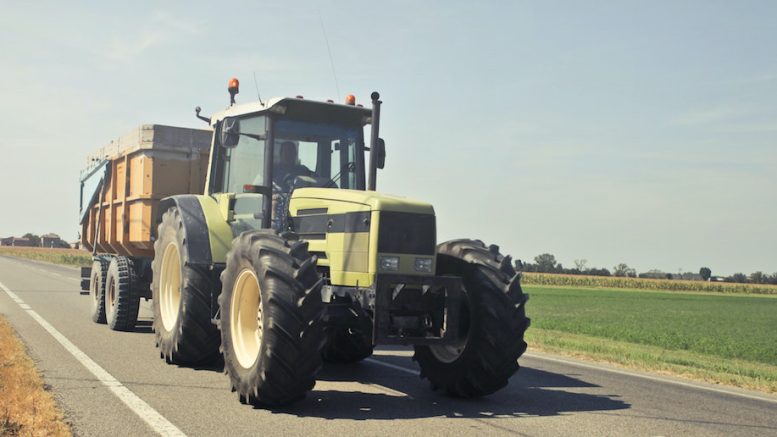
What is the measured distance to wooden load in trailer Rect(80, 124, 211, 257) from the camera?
1337 cm

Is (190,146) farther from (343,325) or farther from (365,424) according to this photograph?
(365,424)

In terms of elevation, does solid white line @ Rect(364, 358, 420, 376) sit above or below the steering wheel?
below

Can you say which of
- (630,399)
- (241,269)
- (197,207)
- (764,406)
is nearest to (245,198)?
(197,207)

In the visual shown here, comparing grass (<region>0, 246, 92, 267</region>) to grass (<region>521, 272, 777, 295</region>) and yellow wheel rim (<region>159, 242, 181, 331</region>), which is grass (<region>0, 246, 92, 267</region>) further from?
grass (<region>521, 272, 777, 295</region>)

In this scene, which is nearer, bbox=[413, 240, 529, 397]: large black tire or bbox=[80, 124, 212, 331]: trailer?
bbox=[413, 240, 529, 397]: large black tire

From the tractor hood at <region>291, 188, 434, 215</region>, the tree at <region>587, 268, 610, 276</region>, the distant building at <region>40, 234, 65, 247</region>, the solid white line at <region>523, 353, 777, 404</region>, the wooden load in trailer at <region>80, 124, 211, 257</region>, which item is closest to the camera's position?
the tractor hood at <region>291, 188, 434, 215</region>

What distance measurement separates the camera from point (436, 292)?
7809 millimetres

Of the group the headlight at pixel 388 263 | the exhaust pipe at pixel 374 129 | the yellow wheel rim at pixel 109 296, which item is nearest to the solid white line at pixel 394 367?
the headlight at pixel 388 263

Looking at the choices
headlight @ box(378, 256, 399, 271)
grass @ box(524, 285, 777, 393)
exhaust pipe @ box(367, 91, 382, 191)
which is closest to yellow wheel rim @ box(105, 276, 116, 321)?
exhaust pipe @ box(367, 91, 382, 191)

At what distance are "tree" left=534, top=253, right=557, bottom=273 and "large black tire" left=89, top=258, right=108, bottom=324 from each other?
4728 inches

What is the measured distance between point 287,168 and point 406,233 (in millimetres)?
2036

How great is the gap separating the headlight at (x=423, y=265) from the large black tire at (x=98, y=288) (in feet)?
28.5

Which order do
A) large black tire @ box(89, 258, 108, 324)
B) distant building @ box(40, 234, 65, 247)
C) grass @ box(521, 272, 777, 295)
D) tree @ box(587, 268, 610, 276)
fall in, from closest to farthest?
large black tire @ box(89, 258, 108, 324) → grass @ box(521, 272, 777, 295) → tree @ box(587, 268, 610, 276) → distant building @ box(40, 234, 65, 247)

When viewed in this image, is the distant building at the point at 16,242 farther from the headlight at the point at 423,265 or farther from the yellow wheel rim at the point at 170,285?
the headlight at the point at 423,265
